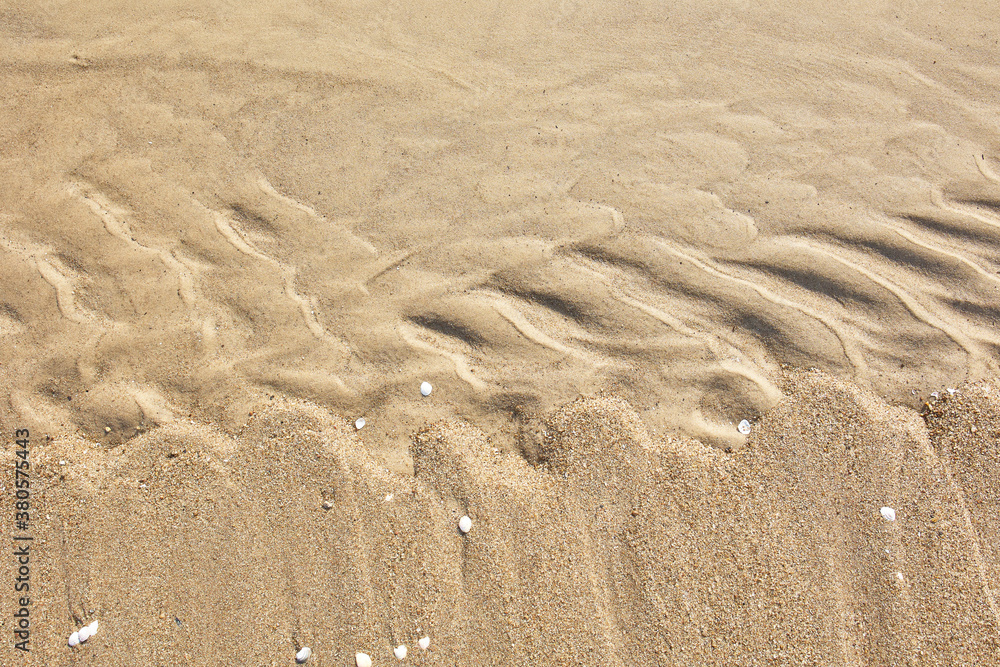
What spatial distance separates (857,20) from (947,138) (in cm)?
89

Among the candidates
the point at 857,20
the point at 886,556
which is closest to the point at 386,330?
the point at 886,556

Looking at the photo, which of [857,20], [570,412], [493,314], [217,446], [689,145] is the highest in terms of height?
[857,20]

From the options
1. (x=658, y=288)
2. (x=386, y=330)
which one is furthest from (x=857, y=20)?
(x=386, y=330)

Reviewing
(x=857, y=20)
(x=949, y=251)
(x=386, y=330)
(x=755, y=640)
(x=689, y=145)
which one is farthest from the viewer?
(x=857, y=20)

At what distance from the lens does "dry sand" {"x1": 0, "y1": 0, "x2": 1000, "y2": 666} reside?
187 centimetres

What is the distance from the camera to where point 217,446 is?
206cm

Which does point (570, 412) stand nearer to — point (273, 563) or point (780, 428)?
point (780, 428)

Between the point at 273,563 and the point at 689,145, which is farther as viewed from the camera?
the point at 689,145

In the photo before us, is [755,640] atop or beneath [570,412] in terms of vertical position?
beneath

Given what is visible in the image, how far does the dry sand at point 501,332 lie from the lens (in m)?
1.87

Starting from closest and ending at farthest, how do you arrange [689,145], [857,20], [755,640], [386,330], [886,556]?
[755,640], [886,556], [386,330], [689,145], [857,20]

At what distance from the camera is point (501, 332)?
2.29 metres

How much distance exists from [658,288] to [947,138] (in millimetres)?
1724

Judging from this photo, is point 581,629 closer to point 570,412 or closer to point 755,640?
point 755,640
